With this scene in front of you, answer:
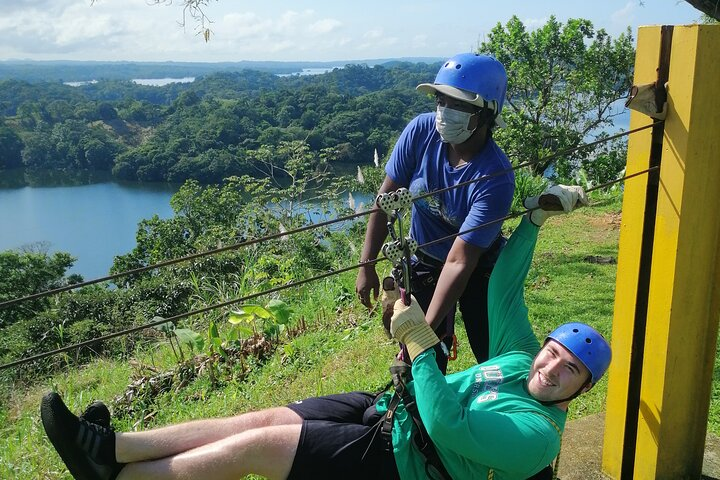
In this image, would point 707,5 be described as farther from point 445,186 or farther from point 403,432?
point 403,432

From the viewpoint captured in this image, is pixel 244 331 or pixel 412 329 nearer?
pixel 412 329

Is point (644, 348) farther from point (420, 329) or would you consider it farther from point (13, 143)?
point (13, 143)

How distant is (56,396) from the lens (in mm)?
2102

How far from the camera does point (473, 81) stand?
2643mm

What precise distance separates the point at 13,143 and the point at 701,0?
304 feet

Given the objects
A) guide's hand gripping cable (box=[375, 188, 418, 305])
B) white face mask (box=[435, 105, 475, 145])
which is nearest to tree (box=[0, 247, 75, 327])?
white face mask (box=[435, 105, 475, 145])

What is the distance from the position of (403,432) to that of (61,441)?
3.55 feet

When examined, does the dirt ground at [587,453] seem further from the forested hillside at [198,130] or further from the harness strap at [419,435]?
the forested hillside at [198,130]

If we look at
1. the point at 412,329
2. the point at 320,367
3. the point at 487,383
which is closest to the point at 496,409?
the point at 487,383

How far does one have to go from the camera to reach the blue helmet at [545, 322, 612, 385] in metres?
2.11

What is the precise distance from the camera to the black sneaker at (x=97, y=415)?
7.46 ft

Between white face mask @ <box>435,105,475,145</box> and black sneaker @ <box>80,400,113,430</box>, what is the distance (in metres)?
1.64

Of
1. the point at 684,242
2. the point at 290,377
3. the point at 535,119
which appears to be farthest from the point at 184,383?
the point at 535,119

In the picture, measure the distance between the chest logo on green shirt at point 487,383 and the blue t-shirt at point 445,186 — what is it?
0.51 meters
